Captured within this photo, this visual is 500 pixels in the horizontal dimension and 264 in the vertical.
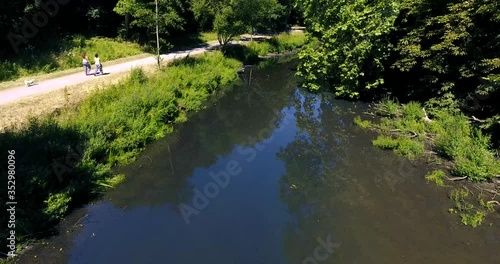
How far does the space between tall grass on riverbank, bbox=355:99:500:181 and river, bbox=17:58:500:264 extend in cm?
104

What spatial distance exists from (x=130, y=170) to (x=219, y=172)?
421 centimetres

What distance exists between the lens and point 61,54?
1044 inches

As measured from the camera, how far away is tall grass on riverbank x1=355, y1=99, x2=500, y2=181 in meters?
16.2

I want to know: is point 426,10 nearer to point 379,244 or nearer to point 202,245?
point 379,244

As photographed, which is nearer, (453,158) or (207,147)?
(453,158)

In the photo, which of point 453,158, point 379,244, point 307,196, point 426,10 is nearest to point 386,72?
point 426,10

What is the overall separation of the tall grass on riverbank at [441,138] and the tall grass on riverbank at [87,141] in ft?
41.1

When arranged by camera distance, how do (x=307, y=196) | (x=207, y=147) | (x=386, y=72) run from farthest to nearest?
(x=386, y=72), (x=207, y=147), (x=307, y=196)

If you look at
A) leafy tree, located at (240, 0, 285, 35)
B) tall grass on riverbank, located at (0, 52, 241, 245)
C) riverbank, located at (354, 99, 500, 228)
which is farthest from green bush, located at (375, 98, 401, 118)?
leafy tree, located at (240, 0, 285, 35)

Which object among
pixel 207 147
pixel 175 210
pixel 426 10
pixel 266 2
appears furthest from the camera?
pixel 266 2

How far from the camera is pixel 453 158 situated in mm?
17594

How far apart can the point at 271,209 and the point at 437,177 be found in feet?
25.8

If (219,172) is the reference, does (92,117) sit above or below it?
above

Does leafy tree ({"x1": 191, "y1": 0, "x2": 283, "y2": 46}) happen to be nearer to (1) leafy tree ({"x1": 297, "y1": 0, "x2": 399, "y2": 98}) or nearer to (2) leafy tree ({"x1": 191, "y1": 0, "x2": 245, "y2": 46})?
(2) leafy tree ({"x1": 191, "y1": 0, "x2": 245, "y2": 46})
